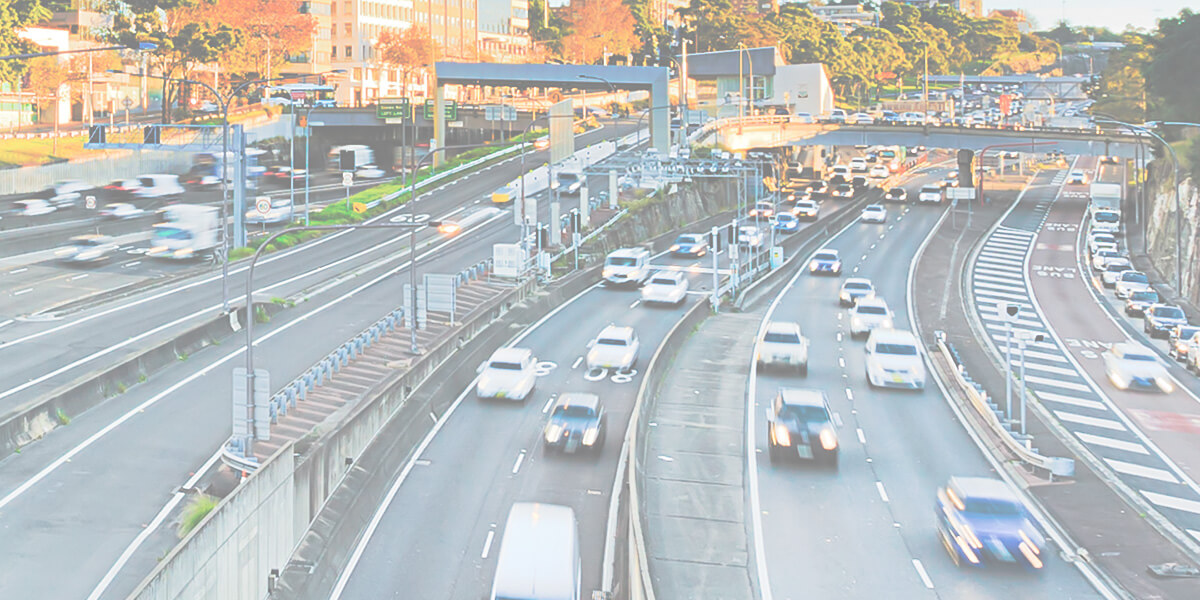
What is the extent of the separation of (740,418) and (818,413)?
489 cm

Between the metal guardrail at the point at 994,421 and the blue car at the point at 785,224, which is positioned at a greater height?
the blue car at the point at 785,224

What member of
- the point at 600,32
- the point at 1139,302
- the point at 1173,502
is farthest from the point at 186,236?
the point at 600,32

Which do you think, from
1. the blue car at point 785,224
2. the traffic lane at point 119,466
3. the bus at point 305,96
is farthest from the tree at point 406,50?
the traffic lane at point 119,466

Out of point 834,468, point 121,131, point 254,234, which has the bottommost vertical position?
point 834,468

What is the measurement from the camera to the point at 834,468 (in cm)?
2964

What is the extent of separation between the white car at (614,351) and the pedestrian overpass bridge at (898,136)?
55.6 metres

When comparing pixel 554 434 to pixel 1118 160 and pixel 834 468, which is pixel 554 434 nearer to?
pixel 834 468

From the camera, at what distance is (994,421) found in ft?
108

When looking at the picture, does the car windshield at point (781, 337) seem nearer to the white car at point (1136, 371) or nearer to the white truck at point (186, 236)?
the white car at point (1136, 371)

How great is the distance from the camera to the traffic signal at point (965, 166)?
9915 cm

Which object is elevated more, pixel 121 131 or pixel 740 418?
pixel 121 131

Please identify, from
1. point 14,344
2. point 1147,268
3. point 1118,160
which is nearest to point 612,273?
point 14,344

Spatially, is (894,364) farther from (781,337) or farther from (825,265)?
(825,265)

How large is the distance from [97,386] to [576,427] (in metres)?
13.4
